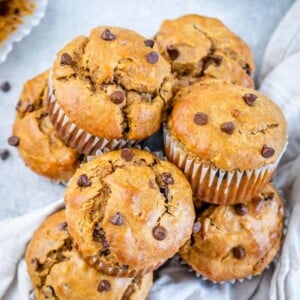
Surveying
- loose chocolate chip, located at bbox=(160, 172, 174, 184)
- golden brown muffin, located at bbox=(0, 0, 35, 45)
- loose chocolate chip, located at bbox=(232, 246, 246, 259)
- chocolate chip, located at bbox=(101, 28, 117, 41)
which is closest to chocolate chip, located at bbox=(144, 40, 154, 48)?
chocolate chip, located at bbox=(101, 28, 117, 41)

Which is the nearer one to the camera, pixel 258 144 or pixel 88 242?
pixel 88 242

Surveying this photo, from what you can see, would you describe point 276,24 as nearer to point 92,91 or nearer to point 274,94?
point 274,94

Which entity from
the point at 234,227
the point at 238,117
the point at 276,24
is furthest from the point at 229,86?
the point at 276,24

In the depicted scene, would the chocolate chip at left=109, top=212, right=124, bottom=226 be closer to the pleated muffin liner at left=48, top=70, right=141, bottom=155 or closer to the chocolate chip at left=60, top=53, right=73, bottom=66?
the pleated muffin liner at left=48, top=70, right=141, bottom=155

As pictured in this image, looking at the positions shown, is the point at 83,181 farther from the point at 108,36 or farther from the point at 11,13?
the point at 11,13

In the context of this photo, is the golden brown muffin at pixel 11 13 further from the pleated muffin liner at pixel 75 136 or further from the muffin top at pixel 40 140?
the pleated muffin liner at pixel 75 136

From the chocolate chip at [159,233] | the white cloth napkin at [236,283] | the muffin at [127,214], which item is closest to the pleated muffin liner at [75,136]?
the muffin at [127,214]
